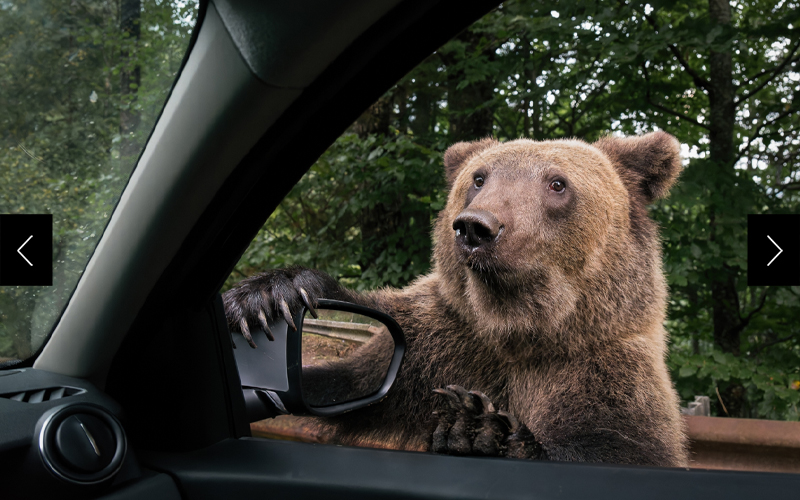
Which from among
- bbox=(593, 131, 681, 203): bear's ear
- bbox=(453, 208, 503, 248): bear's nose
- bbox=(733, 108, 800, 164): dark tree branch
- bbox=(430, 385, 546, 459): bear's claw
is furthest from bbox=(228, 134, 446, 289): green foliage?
bbox=(733, 108, 800, 164): dark tree branch

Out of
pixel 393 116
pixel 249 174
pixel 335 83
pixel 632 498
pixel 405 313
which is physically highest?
pixel 393 116

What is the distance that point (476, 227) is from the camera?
4.54 feet

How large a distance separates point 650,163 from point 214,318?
1381 mm

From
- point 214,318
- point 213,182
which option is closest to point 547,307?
point 214,318

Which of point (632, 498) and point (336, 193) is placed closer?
point (632, 498)

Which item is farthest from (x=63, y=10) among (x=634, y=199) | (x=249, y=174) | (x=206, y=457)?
(x=634, y=199)

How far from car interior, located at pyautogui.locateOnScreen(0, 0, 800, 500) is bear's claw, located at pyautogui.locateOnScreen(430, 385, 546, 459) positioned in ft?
0.45

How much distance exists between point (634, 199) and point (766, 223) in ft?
2.53

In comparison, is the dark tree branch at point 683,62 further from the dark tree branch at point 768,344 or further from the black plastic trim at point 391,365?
the black plastic trim at point 391,365

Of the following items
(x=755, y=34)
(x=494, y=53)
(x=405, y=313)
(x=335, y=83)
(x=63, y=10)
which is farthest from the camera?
(x=494, y=53)

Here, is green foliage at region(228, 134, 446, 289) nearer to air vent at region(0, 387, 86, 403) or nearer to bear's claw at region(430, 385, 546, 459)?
bear's claw at region(430, 385, 546, 459)

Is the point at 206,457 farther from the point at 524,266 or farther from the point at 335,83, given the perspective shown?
the point at 524,266

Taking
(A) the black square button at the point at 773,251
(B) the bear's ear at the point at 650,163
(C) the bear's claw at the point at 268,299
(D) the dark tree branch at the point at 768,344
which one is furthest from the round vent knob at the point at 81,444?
(D) the dark tree branch at the point at 768,344

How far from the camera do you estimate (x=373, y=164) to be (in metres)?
3.30
